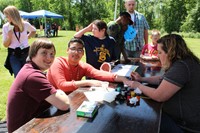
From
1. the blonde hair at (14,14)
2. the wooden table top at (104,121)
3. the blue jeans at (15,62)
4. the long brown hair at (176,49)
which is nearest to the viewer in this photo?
the wooden table top at (104,121)

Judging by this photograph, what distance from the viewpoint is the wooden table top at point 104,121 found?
1539 mm

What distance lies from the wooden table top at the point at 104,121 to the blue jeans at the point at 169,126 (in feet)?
0.56

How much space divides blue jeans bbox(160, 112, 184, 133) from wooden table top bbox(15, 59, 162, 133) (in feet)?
0.56

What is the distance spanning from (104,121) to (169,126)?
0.69 metres

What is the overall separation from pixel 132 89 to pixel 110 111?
0.61 meters

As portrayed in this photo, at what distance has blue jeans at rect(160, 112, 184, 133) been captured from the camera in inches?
78.9

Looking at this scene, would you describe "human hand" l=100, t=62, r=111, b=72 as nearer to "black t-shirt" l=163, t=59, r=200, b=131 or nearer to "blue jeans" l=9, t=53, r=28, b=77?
"black t-shirt" l=163, t=59, r=200, b=131

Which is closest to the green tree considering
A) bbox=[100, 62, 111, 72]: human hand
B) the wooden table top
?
bbox=[100, 62, 111, 72]: human hand

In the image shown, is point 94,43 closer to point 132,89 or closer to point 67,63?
point 67,63

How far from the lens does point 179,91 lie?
205cm

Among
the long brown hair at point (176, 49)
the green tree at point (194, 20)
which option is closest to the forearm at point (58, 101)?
the long brown hair at point (176, 49)

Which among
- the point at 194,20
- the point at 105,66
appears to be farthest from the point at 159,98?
the point at 194,20

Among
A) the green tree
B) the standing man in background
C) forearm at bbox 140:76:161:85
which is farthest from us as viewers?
the green tree

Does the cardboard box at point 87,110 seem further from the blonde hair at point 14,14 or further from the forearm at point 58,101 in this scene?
the blonde hair at point 14,14
